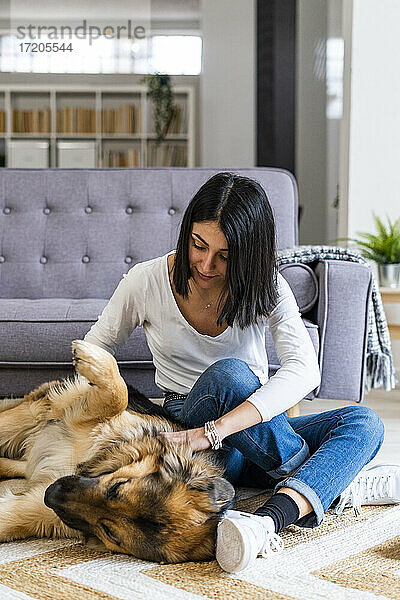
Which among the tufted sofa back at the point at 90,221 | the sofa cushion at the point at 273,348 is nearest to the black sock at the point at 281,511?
the sofa cushion at the point at 273,348

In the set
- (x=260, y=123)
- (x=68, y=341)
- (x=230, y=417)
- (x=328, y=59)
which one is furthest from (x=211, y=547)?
(x=328, y=59)

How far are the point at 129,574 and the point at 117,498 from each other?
0.49 ft

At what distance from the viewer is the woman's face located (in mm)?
1607

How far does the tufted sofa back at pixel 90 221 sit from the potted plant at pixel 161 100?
3.47 m

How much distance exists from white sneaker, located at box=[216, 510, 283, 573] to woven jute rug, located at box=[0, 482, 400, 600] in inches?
1.5

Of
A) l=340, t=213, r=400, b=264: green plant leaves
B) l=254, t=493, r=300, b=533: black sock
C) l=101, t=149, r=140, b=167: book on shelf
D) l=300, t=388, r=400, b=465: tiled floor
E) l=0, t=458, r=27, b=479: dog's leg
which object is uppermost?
l=101, t=149, r=140, b=167: book on shelf

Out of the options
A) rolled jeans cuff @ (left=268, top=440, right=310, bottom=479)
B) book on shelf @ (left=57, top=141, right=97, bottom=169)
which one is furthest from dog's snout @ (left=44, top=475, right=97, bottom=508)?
book on shelf @ (left=57, top=141, right=97, bottom=169)

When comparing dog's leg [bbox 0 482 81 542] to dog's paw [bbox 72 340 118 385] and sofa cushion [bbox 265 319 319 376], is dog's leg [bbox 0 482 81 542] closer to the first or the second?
dog's paw [bbox 72 340 118 385]

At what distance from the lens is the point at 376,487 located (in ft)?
5.82

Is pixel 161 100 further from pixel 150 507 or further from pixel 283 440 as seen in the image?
pixel 150 507

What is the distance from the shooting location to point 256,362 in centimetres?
184

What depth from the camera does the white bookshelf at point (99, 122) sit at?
6652 mm

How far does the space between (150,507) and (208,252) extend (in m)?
0.59

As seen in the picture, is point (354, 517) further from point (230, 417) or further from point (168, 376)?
point (168, 376)
